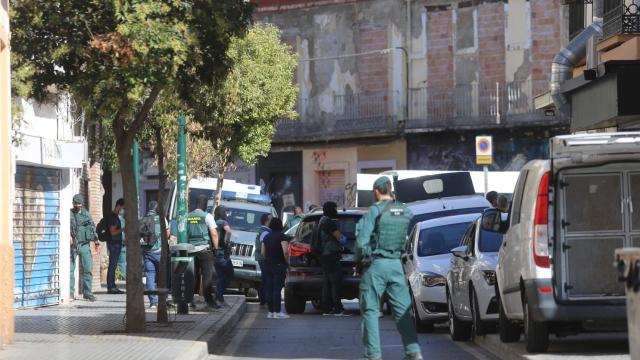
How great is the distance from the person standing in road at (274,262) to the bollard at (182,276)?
1.79 meters

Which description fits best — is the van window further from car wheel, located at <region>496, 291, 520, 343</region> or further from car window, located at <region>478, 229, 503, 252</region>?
car window, located at <region>478, 229, 503, 252</region>

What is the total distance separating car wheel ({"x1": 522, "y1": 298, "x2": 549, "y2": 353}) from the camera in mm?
15586

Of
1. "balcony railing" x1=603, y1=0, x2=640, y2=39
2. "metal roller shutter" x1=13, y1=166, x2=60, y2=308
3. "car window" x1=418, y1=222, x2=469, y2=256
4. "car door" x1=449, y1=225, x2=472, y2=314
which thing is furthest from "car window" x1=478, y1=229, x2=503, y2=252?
"metal roller shutter" x1=13, y1=166, x2=60, y2=308

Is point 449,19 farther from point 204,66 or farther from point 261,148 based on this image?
point 204,66

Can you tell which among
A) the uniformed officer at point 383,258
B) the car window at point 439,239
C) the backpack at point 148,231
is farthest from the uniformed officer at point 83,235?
the uniformed officer at point 383,258

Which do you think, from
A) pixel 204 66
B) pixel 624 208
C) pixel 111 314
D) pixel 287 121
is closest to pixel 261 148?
pixel 287 121

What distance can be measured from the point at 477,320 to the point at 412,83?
1293 inches

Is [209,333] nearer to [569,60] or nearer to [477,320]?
[477,320]

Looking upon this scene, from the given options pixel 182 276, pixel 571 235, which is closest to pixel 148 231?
pixel 182 276

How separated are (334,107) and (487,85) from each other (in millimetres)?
6022

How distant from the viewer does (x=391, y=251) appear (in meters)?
15.2

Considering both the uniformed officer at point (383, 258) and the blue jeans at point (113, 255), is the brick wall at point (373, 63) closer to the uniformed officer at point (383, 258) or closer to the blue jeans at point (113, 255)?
the blue jeans at point (113, 255)

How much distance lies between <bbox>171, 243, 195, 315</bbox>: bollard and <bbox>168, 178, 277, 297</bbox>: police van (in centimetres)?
228

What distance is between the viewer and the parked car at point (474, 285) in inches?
715
